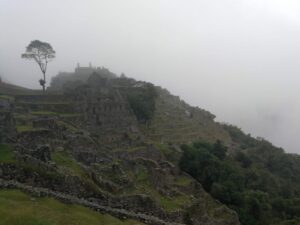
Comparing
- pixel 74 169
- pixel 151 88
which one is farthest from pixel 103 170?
pixel 151 88

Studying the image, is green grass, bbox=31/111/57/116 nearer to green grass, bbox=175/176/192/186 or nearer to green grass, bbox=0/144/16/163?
green grass, bbox=175/176/192/186

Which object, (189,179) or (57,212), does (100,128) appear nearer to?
(189,179)

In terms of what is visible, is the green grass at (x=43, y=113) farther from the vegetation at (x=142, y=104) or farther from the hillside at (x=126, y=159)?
the vegetation at (x=142, y=104)

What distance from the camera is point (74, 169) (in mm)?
34031

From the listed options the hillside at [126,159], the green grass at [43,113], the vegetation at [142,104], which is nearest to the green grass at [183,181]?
the hillside at [126,159]

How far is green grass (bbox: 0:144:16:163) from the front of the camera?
2859 centimetres

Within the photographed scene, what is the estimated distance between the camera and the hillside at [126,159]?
28703mm

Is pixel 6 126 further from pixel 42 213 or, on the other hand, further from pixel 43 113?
pixel 43 113

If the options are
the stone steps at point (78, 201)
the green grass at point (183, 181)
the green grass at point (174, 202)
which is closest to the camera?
the stone steps at point (78, 201)

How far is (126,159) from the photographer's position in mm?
49094

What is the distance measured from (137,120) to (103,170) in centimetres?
3324

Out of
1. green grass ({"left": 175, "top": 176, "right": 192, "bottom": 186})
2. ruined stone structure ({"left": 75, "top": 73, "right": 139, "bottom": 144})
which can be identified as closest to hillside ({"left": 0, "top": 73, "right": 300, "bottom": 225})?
green grass ({"left": 175, "top": 176, "right": 192, "bottom": 186})

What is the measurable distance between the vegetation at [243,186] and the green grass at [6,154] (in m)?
28.2

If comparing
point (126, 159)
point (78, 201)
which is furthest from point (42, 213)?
point (126, 159)
